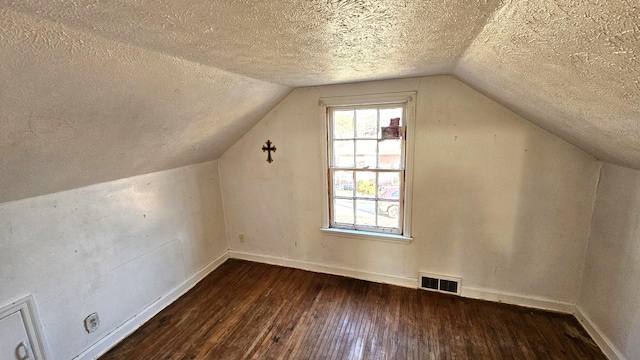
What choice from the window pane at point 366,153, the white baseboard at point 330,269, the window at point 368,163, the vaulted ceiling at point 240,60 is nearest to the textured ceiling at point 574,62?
the vaulted ceiling at point 240,60

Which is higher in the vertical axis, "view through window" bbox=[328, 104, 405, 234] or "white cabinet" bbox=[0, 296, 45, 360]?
"view through window" bbox=[328, 104, 405, 234]

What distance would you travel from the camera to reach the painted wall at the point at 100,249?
1.58 m

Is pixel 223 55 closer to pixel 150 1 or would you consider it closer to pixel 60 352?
pixel 150 1

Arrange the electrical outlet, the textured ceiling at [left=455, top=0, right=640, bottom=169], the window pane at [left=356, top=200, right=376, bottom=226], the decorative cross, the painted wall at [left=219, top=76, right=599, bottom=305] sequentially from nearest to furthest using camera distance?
the textured ceiling at [left=455, top=0, right=640, bottom=169] < the electrical outlet < the painted wall at [left=219, top=76, right=599, bottom=305] < the window pane at [left=356, top=200, right=376, bottom=226] < the decorative cross

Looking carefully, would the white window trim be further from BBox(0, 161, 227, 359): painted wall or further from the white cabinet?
the white cabinet

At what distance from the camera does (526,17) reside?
725 millimetres

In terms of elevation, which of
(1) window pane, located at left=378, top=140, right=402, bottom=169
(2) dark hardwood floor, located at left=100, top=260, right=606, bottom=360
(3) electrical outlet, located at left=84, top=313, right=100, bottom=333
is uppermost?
(1) window pane, located at left=378, top=140, right=402, bottom=169

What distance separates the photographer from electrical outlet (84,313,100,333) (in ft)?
6.15

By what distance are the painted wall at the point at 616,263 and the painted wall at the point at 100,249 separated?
3.41m

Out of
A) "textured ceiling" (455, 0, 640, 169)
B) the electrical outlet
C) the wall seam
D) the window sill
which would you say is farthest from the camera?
the window sill

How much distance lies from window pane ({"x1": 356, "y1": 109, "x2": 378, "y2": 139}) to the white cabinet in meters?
2.60

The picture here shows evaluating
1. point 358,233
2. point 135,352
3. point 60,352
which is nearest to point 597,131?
point 358,233

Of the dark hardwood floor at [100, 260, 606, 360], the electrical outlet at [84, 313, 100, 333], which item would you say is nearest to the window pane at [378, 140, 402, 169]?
the dark hardwood floor at [100, 260, 606, 360]

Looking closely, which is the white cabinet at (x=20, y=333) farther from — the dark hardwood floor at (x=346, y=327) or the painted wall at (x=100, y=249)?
the dark hardwood floor at (x=346, y=327)
